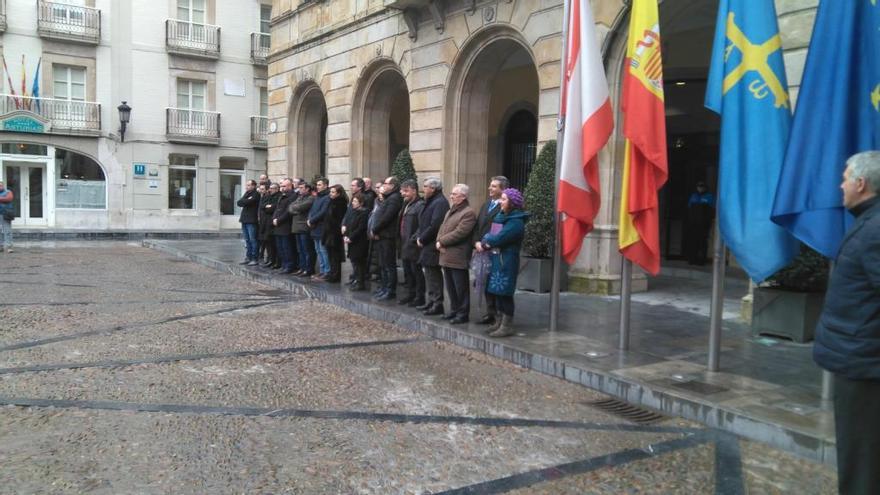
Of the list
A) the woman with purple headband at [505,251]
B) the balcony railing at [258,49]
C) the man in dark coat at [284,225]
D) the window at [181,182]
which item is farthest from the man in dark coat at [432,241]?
the balcony railing at [258,49]

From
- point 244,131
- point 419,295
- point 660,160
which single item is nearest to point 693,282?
point 419,295

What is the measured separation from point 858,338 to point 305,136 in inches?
771

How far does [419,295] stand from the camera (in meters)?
9.59

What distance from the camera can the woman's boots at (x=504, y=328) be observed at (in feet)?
24.8

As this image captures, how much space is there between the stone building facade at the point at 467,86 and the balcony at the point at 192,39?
10.2 m

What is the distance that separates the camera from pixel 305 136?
69.8ft

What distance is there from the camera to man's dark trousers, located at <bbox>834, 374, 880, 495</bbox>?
3146 mm

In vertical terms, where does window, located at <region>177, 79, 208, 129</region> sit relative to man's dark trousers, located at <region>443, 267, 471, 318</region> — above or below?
above

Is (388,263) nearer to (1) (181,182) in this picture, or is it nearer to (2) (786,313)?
(2) (786,313)

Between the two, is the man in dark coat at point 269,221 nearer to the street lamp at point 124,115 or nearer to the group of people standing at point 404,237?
the group of people standing at point 404,237

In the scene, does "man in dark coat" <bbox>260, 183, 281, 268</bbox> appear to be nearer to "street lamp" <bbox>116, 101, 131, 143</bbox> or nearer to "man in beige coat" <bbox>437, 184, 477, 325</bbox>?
"man in beige coat" <bbox>437, 184, 477, 325</bbox>

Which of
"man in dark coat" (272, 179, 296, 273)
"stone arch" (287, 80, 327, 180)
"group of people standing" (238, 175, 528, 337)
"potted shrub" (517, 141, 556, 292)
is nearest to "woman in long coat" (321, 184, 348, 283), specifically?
"group of people standing" (238, 175, 528, 337)

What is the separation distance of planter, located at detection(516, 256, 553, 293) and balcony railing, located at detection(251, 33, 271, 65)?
79.6 feet

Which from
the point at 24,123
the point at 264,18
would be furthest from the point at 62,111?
the point at 264,18
